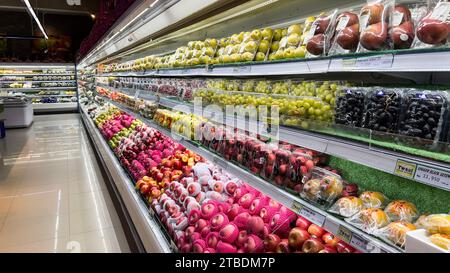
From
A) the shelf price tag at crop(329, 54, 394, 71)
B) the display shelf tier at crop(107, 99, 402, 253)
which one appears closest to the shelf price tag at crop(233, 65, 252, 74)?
the display shelf tier at crop(107, 99, 402, 253)

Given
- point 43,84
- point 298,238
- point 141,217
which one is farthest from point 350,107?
point 43,84

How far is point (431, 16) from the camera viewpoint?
97 centimetres

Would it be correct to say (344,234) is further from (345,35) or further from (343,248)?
(345,35)

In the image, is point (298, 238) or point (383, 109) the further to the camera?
point (298, 238)

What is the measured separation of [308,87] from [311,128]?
0.38 m

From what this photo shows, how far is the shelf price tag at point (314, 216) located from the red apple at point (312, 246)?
0.16 meters

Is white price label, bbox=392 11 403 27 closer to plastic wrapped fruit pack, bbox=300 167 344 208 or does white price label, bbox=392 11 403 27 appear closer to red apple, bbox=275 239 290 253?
plastic wrapped fruit pack, bbox=300 167 344 208

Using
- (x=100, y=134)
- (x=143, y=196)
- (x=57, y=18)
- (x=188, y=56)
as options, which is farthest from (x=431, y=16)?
(x=57, y=18)

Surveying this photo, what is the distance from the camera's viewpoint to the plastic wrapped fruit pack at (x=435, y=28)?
91 centimetres

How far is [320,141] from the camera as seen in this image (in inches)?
47.1

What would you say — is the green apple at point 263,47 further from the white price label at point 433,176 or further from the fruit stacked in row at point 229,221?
the white price label at point 433,176

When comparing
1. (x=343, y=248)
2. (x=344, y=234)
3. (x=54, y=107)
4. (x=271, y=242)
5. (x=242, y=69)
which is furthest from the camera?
(x=54, y=107)

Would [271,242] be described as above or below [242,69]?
below

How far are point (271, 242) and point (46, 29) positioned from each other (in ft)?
48.5
